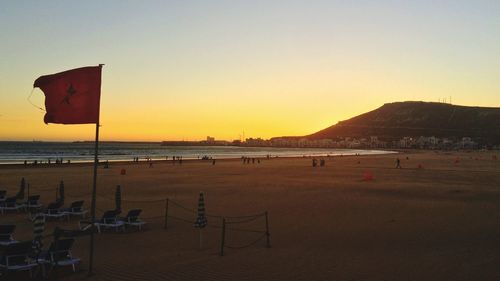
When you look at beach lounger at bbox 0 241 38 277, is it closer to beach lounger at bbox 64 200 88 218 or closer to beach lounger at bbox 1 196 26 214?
beach lounger at bbox 64 200 88 218

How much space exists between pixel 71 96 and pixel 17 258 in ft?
13.0

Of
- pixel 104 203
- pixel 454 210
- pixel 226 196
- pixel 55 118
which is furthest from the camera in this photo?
pixel 226 196

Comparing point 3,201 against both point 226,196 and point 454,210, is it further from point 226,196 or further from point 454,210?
point 454,210

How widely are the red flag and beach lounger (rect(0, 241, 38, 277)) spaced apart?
10.1ft

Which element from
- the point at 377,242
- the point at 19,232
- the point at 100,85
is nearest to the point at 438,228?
the point at 377,242

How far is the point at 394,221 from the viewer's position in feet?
57.4

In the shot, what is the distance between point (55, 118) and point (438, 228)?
13.0m

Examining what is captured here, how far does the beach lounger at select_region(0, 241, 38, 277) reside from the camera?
1023cm

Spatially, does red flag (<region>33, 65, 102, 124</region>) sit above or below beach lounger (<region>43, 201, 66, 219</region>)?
above

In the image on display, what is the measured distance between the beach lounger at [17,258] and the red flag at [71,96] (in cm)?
308

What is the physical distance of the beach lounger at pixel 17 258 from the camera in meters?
10.2

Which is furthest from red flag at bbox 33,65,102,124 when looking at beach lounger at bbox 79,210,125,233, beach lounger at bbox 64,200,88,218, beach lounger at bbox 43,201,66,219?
beach lounger at bbox 64,200,88,218

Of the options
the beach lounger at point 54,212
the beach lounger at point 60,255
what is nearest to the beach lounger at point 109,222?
the beach lounger at point 54,212

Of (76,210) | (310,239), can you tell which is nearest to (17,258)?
(310,239)
